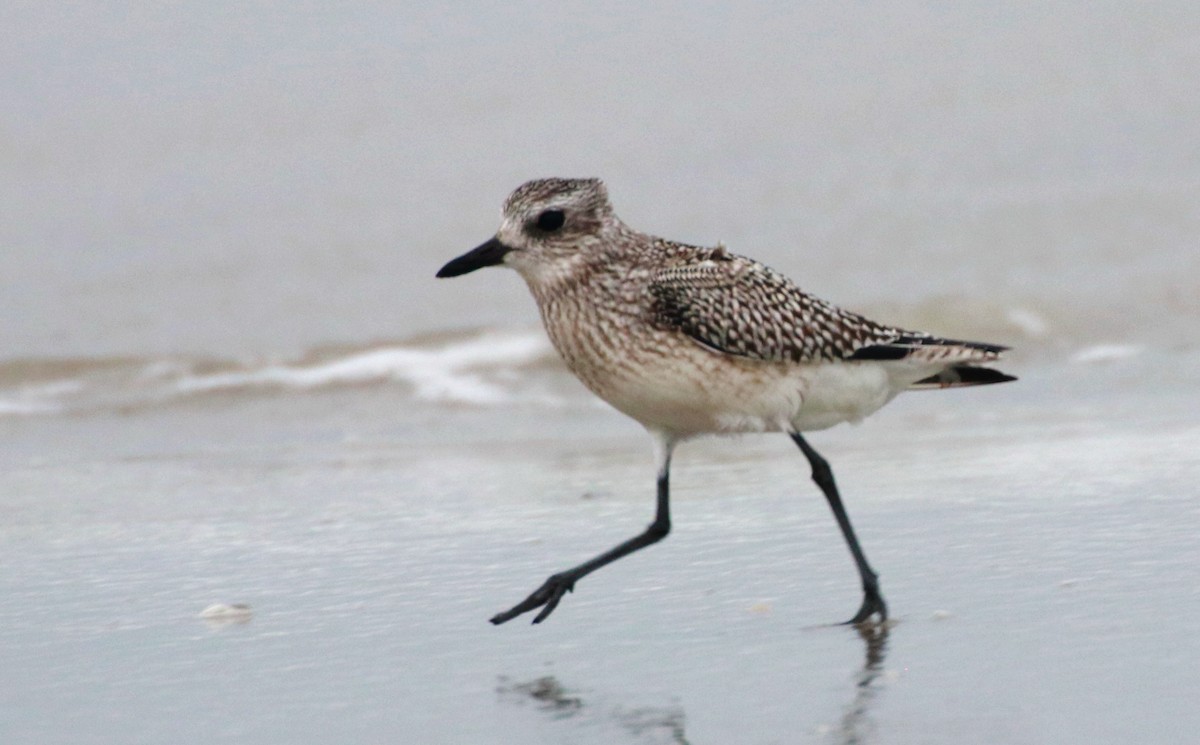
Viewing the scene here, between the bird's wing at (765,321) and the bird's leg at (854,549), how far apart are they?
0.27 meters

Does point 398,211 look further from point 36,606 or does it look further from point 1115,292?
point 36,606

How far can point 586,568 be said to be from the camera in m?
4.99

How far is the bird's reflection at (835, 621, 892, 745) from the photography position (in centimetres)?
359

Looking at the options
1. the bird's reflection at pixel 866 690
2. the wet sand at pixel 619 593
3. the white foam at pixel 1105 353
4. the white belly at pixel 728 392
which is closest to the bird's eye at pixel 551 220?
the white belly at pixel 728 392

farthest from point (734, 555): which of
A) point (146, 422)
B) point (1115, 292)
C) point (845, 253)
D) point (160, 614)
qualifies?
point (845, 253)

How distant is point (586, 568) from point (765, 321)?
834 millimetres

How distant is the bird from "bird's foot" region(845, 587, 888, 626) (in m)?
0.05

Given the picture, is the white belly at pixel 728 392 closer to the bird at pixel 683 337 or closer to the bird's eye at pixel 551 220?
the bird at pixel 683 337

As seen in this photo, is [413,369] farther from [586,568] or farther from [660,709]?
[660,709]

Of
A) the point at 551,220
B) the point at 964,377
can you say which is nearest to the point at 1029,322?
the point at 964,377

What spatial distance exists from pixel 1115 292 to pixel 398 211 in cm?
684

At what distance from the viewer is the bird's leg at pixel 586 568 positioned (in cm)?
476

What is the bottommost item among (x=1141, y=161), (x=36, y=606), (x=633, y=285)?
(x=36, y=606)

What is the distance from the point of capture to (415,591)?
5.21 metres
